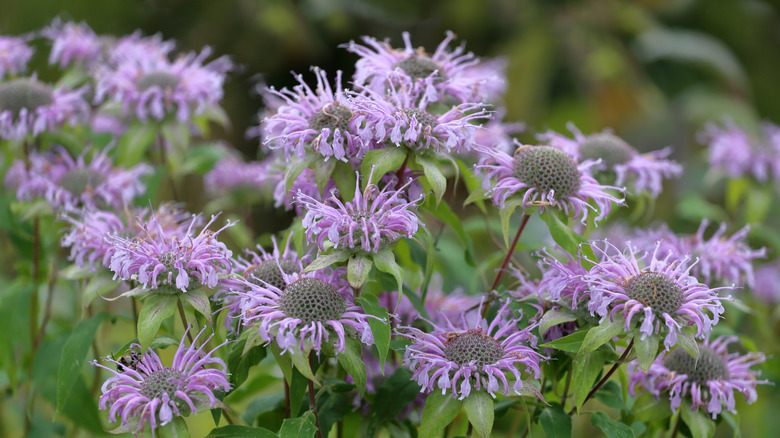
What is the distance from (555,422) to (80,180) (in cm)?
104

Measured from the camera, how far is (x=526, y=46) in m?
4.39

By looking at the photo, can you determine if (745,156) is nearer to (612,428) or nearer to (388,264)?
(612,428)

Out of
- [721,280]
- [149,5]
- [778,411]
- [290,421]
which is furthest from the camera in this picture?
[149,5]

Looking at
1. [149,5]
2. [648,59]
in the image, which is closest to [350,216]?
[149,5]

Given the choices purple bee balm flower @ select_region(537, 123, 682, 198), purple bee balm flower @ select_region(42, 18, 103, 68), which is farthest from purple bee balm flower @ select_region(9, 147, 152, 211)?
purple bee balm flower @ select_region(537, 123, 682, 198)

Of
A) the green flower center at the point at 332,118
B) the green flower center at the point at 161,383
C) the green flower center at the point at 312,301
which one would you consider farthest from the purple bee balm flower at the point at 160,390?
the green flower center at the point at 332,118

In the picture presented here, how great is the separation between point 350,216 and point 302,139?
143 millimetres

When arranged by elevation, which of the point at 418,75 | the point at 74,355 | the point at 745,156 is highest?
the point at 418,75

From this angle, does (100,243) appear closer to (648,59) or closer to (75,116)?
A: (75,116)

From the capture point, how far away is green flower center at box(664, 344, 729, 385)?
114cm

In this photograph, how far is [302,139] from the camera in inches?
40.1

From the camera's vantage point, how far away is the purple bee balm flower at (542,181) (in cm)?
107

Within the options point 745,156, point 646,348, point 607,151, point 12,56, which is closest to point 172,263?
point 646,348

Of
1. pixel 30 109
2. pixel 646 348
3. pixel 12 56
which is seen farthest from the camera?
pixel 12 56
